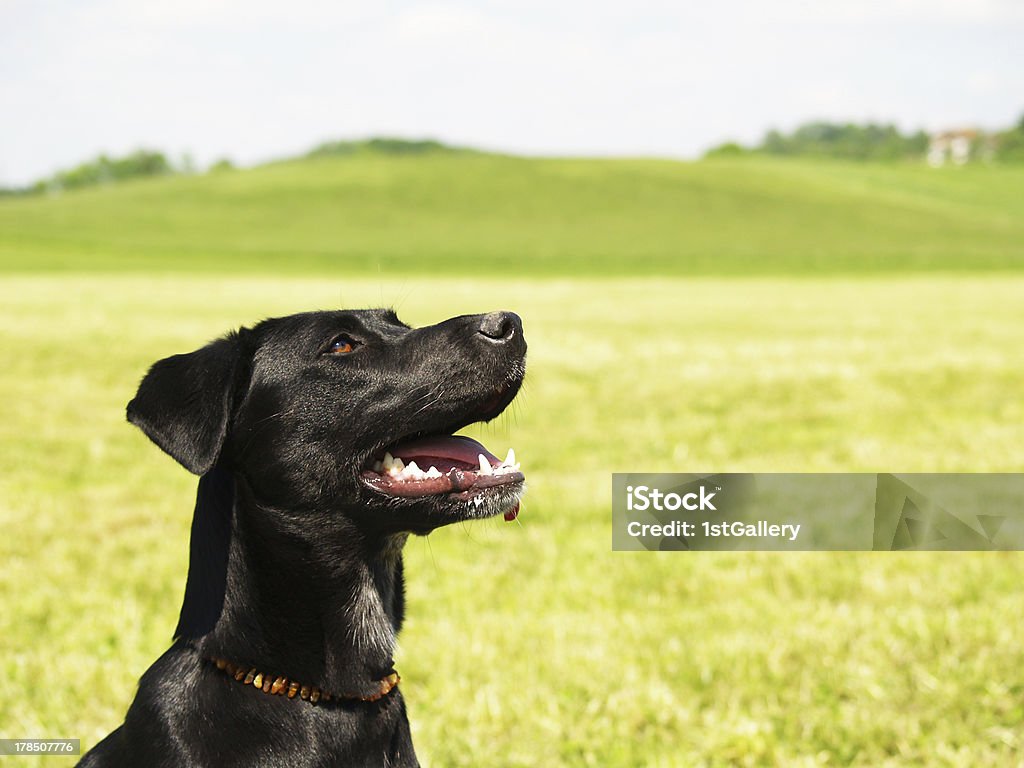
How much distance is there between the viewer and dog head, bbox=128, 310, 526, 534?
3516 mm

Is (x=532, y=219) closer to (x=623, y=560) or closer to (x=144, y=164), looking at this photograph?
(x=623, y=560)

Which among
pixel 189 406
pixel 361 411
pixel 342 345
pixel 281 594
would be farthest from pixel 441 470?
pixel 189 406

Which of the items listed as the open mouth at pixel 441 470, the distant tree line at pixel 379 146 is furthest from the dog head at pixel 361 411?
the distant tree line at pixel 379 146

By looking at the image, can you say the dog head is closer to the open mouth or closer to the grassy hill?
the open mouth

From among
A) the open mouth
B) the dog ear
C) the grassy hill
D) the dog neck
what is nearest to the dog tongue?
the open mouth

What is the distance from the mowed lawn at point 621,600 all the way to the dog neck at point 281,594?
1414 mm

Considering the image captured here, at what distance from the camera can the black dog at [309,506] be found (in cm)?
337

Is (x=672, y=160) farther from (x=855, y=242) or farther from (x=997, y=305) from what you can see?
(x=997, y=305)

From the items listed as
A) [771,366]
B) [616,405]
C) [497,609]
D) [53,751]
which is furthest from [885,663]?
[771,366]

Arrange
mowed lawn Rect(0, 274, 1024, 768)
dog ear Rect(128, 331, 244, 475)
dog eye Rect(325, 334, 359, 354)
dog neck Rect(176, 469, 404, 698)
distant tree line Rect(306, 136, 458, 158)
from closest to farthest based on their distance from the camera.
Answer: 1. dog ear Rect(128, 331, 244, 475)
2. dog neck Rect(176, 469, 404, 698)
3. dog eye Rect(325, 334, 359, 354)
4. mowed lawn Rect(0, 274, 1024, 768)
5. distant tree line Rect(306, 136, 458, 158)

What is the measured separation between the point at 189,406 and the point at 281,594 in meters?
0.72

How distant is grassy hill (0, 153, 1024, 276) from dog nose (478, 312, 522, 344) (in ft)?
164

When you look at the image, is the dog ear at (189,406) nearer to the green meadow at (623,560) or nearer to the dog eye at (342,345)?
the dog eye at (342,345)

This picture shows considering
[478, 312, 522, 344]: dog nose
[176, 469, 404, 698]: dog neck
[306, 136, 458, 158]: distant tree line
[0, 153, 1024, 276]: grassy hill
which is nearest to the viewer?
[176, 469, 404, 698]: dog neck
